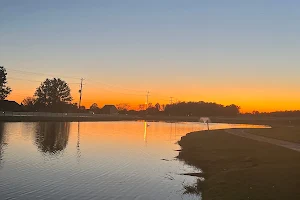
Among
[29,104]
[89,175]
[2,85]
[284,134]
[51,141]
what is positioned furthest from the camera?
[29,104]

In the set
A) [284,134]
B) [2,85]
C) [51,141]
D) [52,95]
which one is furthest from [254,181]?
[52,95]

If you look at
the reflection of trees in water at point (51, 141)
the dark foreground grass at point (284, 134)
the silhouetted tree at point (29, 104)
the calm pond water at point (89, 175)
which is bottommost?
the calm pond water at point (89, 175)

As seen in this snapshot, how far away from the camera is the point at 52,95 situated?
480 ft

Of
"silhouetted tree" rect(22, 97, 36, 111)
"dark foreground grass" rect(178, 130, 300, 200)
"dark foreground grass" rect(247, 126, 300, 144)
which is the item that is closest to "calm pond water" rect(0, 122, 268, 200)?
"dark foreground grass" rect(178, 130, 300, 200)

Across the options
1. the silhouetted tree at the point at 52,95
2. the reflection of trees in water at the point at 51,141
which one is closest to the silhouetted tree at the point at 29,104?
the silhouetted tree at the point at 52,95

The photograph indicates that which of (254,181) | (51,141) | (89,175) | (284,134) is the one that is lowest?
(89,175)

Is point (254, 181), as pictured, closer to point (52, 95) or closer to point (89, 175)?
point (89, 175)

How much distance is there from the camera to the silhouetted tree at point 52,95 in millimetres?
145025

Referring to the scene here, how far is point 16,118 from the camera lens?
89375 millimetres

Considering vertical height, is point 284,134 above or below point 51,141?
above

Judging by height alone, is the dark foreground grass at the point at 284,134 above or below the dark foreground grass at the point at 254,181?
above

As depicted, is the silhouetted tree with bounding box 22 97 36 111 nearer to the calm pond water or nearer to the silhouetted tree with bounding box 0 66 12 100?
the silhouetted tree with bounding box 0 66 12 100

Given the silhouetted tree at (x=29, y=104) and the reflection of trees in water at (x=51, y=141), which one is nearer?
the reflection of trees in water at (x=51, y=141)

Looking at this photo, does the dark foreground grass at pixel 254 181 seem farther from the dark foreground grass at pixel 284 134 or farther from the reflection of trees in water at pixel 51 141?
the dark foreground grass at pixel 284 134
